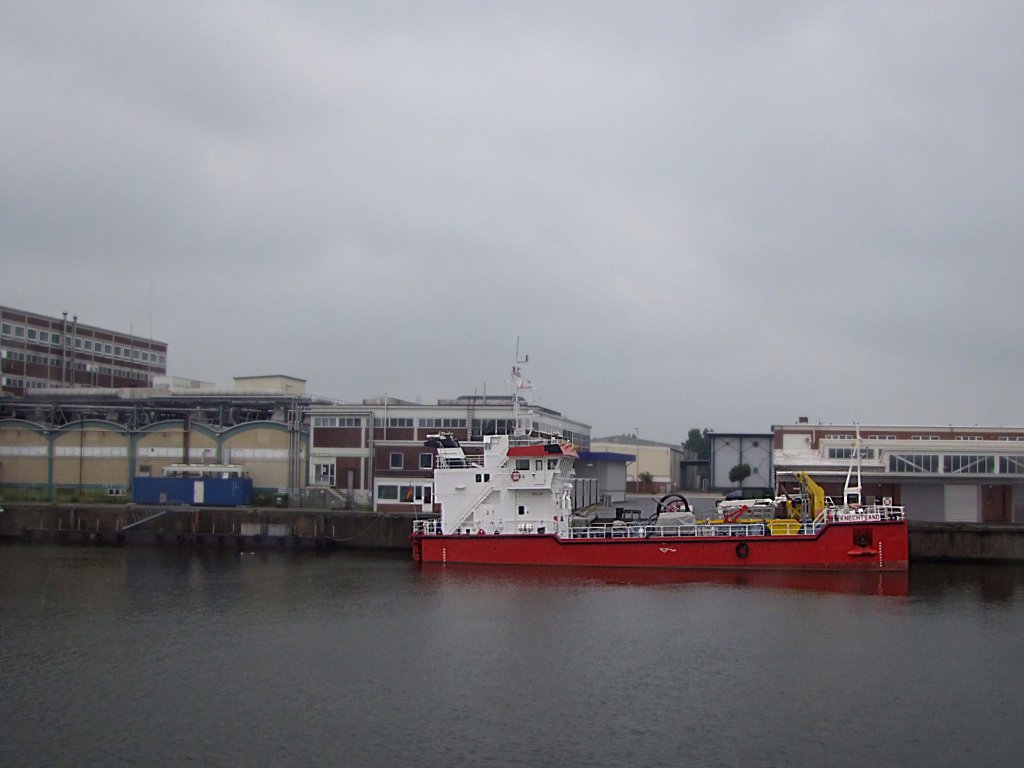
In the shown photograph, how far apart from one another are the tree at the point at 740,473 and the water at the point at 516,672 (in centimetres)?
4970

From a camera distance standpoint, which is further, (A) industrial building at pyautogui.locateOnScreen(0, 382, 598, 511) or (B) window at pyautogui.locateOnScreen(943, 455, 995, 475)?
(A) industrial building at pyautogui.locateOnScreen(0, 382, 598, 511)

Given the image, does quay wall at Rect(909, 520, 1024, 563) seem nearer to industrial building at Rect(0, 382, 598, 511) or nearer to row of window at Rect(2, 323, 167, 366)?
industrial building at Rect(0, 382, 598, 511)

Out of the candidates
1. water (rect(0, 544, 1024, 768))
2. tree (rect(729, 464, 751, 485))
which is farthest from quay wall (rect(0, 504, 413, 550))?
tree (rect(729, 464, 751, 485))

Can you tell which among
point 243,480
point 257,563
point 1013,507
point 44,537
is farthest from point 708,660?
point 44,537

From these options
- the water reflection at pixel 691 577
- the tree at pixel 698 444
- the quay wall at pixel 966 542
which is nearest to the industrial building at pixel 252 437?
the water reflection at pixel 691 577

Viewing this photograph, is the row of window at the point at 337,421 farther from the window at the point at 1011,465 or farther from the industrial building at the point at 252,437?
the window at the point at 1011,465

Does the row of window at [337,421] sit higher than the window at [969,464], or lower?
higher

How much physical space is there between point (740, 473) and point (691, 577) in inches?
2033

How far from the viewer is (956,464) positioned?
47.6 m

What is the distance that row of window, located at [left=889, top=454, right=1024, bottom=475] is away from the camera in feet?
153

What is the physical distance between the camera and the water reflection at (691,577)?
34250mm

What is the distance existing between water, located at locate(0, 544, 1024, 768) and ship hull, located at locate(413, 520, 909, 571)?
1.07m

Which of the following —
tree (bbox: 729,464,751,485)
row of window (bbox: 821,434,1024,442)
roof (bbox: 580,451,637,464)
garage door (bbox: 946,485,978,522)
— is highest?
row of window (bbox: 821,434,1024,442)

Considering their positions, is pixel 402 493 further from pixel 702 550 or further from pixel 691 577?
pixel 691 577
